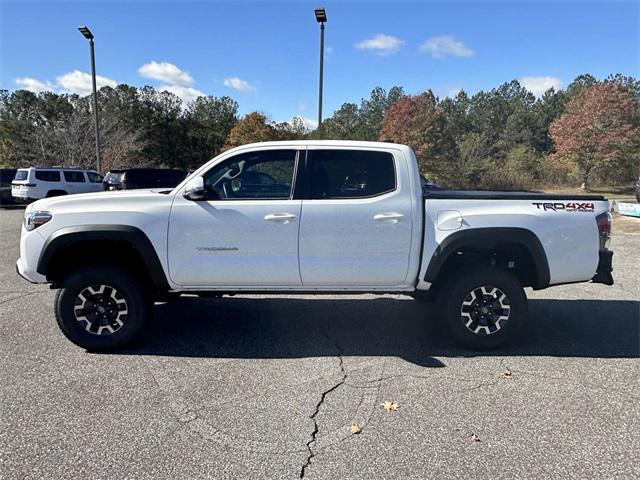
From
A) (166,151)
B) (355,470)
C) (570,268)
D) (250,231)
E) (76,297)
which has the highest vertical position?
(166,151)

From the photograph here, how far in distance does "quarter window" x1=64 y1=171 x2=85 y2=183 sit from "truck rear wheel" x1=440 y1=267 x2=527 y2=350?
1963 centimetres

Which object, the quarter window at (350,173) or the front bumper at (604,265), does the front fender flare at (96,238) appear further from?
the front bumper at (604,265)

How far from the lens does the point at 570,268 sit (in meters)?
4.24

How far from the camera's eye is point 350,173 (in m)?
4.30

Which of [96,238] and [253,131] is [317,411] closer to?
[96,238]

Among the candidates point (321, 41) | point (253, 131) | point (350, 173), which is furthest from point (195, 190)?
point (253, 131)

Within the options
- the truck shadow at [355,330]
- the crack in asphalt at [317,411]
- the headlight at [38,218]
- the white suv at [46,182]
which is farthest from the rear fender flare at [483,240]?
the white suv at [46,182]

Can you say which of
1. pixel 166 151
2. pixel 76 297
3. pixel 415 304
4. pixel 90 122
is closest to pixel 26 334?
pixel 76 297

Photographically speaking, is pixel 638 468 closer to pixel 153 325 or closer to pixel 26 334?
Answer: pixel 153 325

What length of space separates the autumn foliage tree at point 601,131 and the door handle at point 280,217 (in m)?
34.4

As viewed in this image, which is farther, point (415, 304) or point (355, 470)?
point (415, 304)

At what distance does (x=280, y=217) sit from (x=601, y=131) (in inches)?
1384

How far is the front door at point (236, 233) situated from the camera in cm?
411

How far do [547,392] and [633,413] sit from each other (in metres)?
0.55
